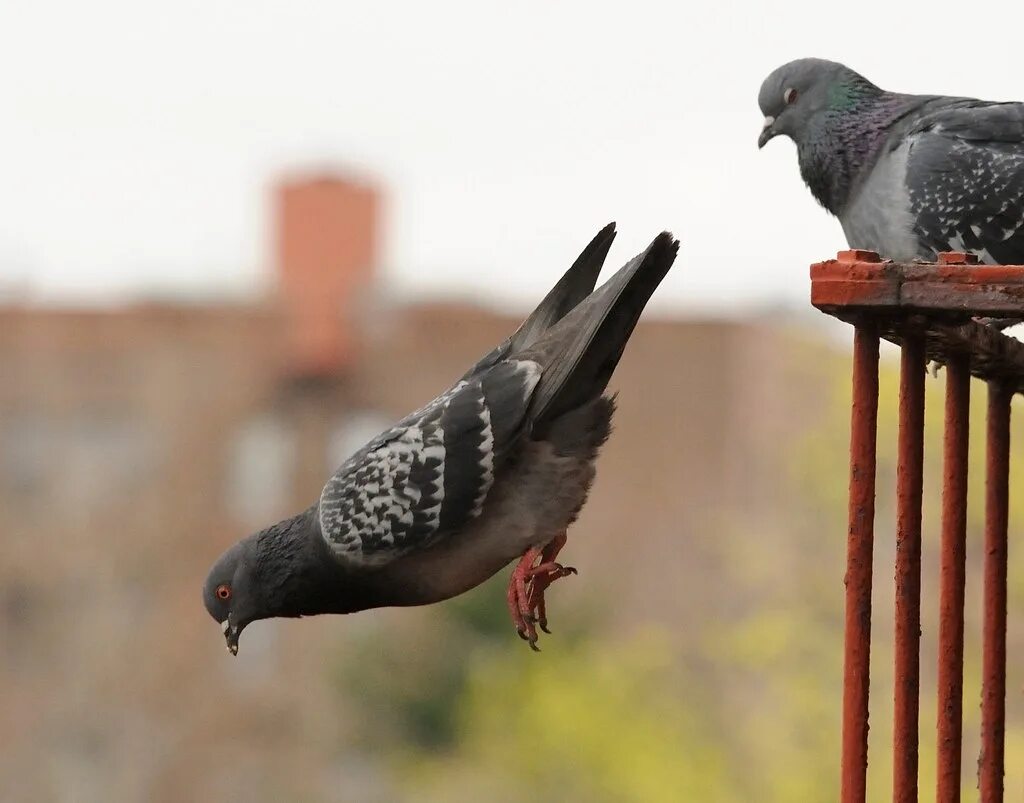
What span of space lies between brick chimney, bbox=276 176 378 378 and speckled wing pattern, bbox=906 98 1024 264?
2412 cm

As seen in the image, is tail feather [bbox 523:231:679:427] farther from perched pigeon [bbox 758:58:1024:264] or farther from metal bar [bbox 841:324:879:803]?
perched pigeon [bbox 758:58:1024:264]

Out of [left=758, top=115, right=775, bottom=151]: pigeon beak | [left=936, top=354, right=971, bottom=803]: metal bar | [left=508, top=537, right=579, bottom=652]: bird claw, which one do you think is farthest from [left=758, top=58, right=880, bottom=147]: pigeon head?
[left=508, top=537, right=579, bottom=652]: bird claw

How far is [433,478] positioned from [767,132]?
2.06 meters

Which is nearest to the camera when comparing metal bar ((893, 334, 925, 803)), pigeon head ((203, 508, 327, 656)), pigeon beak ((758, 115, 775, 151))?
metal bar ((893, 334, 925, 803))

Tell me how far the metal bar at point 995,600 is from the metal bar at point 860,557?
1047mm

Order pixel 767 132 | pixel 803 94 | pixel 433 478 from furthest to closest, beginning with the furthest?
1. pixel 767 132
2. pixel 803 94
3. pixel 433 478

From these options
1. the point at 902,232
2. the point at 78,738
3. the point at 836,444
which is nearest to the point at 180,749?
the point at 78,738

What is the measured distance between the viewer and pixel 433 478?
484 cm

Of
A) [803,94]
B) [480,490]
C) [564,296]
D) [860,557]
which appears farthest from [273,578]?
[803,94]

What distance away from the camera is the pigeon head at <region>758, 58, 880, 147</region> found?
5855mm

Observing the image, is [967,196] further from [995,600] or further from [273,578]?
[273,578]

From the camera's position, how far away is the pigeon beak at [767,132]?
241 inches

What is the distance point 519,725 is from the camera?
98.0ft

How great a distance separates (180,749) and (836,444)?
16.1m
